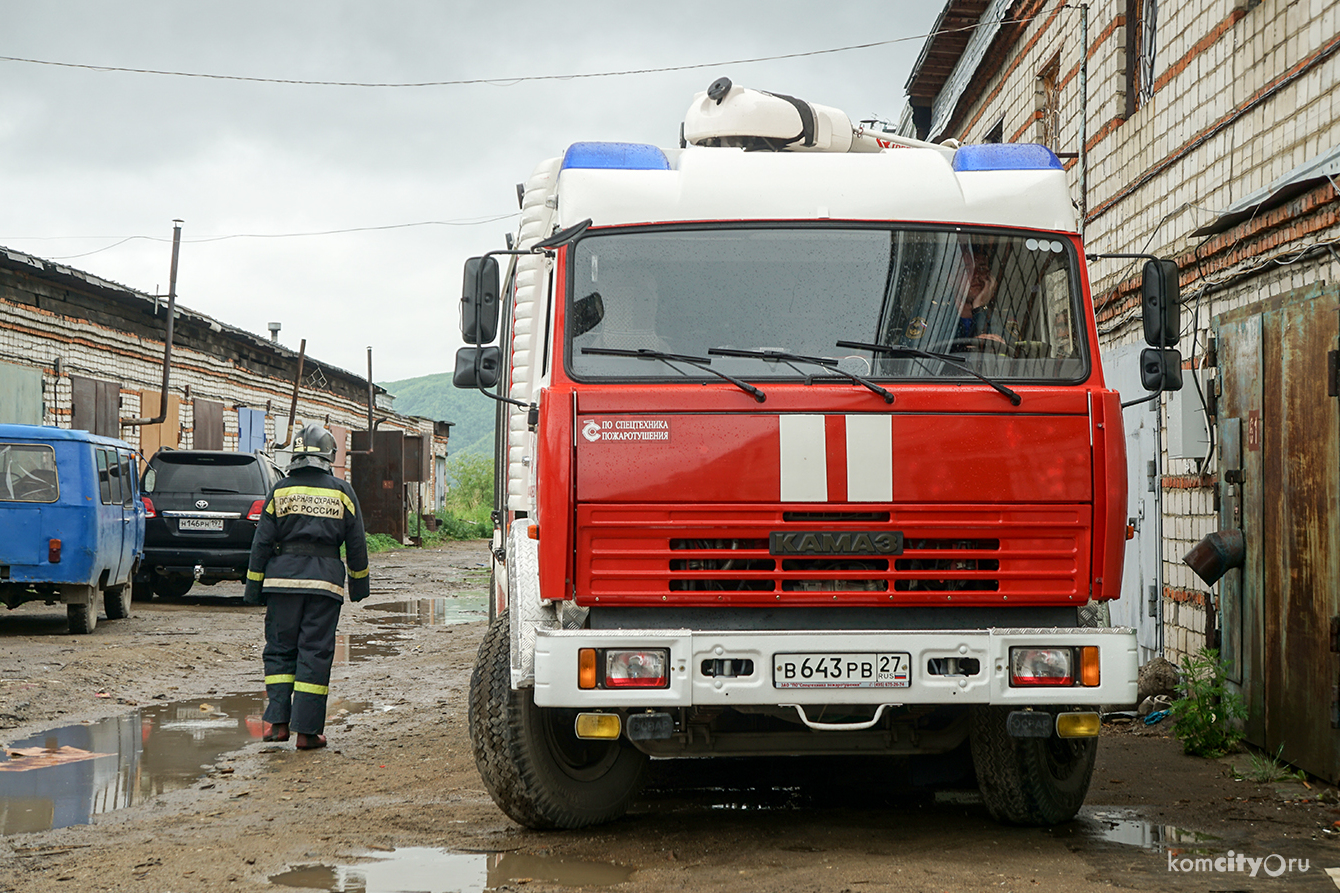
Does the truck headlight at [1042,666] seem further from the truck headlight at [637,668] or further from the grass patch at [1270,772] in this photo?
the grass patch at [1270,772]

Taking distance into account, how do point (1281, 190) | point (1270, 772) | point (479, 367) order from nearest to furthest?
1. point (479, 367)
2. point (1270, 772)
3. point (1281, 190)

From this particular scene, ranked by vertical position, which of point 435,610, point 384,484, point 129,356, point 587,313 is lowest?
point 435,610

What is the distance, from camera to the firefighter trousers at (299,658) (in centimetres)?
720

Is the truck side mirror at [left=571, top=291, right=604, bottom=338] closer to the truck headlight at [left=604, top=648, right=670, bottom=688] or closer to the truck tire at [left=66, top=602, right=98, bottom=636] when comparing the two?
the truck headlight at [left=604, top=648, right=670, bottom=688]

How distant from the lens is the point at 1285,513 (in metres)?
6.45

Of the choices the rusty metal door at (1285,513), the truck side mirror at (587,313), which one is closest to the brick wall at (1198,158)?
the rusty metal door at (1285,513)

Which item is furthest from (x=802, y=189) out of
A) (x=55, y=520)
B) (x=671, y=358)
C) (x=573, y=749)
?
(x=55, y=520)

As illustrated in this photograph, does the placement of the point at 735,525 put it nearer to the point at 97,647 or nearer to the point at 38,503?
the point at 97,647

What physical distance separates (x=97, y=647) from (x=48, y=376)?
35.1 ft

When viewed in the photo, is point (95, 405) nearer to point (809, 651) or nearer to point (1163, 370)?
point (809, 651)

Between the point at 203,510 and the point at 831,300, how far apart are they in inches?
471

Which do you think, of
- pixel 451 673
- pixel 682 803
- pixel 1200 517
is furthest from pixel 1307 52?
pixel 451 673

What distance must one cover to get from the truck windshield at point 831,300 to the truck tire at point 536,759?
50.3 inches

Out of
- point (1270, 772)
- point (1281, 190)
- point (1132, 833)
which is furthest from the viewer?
point (1281, 190)
